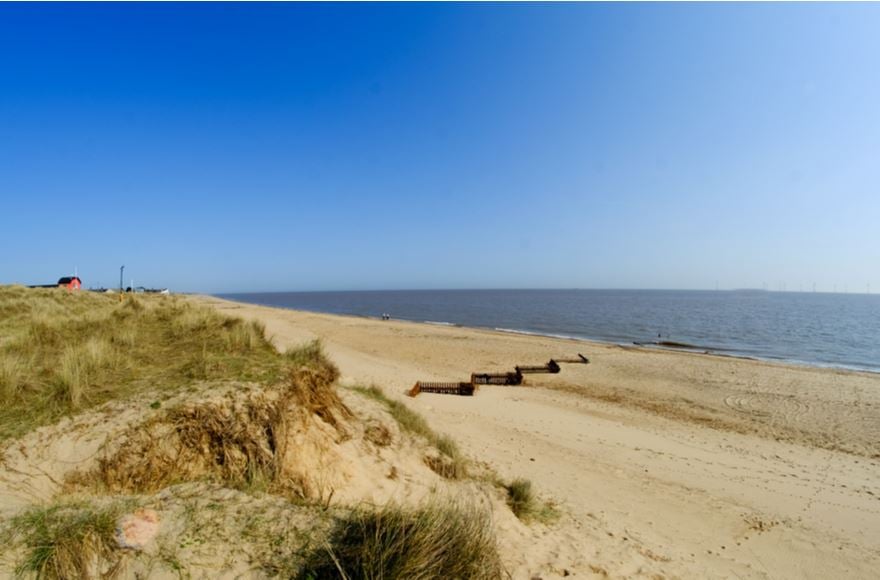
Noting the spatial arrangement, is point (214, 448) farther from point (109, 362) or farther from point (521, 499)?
point (521, 499)

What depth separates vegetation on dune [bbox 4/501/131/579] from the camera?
279 cm

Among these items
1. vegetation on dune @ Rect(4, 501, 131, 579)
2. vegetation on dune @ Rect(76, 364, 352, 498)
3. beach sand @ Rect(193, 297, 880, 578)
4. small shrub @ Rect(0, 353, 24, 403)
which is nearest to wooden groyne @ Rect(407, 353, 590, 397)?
beach sand @ Rect(193, 297, 880, 578)

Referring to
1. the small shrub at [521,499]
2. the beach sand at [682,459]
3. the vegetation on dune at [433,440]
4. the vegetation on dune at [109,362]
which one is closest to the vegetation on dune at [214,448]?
the vegetation on dune at [109,362]

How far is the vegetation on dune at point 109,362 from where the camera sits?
569 centimetres

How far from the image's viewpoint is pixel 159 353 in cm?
816

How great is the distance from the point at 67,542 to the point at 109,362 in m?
5.26

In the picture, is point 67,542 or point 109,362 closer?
point 67,542

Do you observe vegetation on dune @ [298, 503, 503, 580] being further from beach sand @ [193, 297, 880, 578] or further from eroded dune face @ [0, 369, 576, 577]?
beach sand @ [193, 297, 880, 578]

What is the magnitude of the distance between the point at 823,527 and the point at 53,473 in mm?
11765

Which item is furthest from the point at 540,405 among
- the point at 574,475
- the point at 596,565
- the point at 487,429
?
the point at 596,565

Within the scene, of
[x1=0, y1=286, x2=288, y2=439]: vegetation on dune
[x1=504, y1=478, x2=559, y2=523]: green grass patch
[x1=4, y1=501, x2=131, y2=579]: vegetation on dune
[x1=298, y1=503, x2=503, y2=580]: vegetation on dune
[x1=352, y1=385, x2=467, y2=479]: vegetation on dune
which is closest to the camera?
[x1=4, y1=501, x2=131, y2=579]: vegetation on dune

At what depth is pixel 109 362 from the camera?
7062 mm

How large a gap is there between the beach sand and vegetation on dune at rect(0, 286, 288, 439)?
4.94m

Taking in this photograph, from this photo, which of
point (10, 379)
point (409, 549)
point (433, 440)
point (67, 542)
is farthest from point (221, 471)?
point (433, 440)
